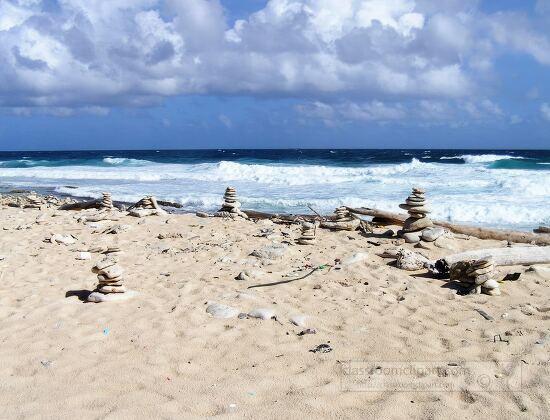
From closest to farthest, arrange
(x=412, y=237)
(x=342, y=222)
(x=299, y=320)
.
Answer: (x=299, y=320) → (x=412, y=237) → (x=342, y=222)

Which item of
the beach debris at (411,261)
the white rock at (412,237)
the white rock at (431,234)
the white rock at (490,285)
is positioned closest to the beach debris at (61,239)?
the beach debris at (411,261)

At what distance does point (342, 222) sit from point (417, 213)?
1557 mm

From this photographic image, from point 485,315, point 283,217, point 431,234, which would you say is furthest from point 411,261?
point 283,217

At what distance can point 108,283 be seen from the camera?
5.62 metres

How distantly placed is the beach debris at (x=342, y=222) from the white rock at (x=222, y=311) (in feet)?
16.6

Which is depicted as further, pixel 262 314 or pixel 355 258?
pixel 355 258

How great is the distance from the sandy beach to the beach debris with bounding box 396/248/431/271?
10 cm

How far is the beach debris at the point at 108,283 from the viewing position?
215 inches

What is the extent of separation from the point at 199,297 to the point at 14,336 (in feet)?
6.33

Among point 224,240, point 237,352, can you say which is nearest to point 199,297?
point 237,352

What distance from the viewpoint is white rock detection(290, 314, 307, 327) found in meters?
4.79

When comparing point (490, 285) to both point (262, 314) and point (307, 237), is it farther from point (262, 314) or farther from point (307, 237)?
point (307, 237)

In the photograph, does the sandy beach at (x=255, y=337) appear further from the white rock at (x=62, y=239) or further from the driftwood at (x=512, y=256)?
the white rock at (x=62, y=239)

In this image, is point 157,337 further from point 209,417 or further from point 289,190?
point 289,190
